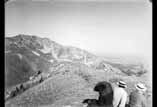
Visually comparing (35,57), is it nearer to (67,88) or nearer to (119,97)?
(67,88)

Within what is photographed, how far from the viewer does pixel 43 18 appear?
328 cm

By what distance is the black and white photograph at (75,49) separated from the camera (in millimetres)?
3203

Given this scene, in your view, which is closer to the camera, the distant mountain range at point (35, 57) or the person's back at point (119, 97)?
the person's back at point (119, 97)

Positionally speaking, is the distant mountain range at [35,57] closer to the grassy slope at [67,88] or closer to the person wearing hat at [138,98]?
the grassy slope at [67,88]

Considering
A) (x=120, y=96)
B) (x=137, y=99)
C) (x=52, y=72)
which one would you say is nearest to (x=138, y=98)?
(x=137, y=99)

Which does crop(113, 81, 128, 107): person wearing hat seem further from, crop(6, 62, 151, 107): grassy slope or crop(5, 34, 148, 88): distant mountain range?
crop(5, 34, 148, 88): distant mountain range

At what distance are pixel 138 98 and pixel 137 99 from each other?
0.02 meters

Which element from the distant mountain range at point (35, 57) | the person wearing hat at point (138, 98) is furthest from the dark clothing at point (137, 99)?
the distant mountain range at point (35, 57)

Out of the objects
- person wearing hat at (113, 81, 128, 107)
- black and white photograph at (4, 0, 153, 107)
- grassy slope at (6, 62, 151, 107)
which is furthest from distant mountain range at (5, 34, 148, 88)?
person wearing hat at (113, 81, 128, 107)

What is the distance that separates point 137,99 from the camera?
3.14 metres

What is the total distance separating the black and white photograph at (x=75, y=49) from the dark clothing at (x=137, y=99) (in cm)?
6

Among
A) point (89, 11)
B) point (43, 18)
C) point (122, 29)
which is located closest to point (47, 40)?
point (43, 18)

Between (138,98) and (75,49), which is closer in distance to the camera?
(138,98)

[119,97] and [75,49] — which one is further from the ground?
[75,49]
